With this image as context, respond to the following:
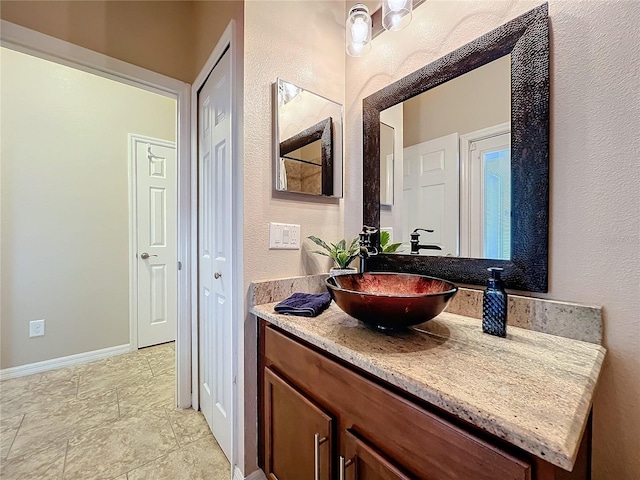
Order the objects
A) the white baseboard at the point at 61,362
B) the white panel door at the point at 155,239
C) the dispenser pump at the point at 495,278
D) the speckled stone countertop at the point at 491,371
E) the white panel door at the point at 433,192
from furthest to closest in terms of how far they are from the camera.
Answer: the white panel door at the point at 155,239, the white baseboard at the point at 61,362, the white panel door at the point at 433,192, the dispenser pump at the point at 495,278, the speckled stone countertop at the point at 491,371

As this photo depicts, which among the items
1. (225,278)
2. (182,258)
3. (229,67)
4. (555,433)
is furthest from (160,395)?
(555,433)

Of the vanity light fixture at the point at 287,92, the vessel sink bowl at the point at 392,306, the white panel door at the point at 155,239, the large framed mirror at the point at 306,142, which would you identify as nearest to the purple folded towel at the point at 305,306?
the vessel sink bowl at the point at 392,306

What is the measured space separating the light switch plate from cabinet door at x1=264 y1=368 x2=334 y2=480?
1.70ft

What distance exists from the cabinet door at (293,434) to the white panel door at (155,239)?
79.5 inches

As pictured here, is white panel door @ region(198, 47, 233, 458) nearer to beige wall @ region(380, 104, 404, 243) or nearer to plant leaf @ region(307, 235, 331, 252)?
plant leaf @ region(307, 235, 331, 252)

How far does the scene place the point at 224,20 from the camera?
4.46ft

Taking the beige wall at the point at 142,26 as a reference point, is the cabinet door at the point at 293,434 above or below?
below

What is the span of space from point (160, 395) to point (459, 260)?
2133mm

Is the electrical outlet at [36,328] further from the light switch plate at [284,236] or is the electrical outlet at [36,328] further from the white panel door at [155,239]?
the light switch plate at [284,236]

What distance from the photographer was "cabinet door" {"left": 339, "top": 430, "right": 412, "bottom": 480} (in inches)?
24.1

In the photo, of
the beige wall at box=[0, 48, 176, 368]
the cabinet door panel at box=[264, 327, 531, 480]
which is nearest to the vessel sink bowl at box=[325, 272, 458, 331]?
the cabinet door panel at box=[264, 327, 531, 480]

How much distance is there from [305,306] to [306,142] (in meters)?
0.81

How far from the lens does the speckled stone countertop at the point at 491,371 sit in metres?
0.43

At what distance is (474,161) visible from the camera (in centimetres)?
106
